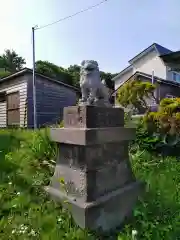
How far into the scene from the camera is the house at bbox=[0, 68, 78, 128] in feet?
41.2

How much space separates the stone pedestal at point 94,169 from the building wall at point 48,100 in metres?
9.87

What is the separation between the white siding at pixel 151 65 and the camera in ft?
71.7

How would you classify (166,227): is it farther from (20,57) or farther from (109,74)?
(20,57)

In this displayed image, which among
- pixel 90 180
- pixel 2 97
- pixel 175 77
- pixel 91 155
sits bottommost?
pixel 90 180

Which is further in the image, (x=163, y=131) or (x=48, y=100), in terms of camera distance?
(x=48, y=100)

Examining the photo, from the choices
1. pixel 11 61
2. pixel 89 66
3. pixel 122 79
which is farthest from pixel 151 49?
pixel 11 61

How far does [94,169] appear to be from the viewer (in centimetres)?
249

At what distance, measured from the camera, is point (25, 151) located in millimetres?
4254

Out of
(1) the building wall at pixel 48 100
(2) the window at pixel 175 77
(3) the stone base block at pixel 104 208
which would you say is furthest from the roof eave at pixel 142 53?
(3) the stone base block at pixel 104 208

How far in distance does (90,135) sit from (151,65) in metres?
21.8

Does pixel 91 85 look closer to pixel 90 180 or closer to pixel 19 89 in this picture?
pixel 90 180

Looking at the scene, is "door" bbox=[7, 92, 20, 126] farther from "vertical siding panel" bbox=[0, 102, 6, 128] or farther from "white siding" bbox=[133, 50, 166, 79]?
"white siding" bbox=[133, 50, 166, 79]

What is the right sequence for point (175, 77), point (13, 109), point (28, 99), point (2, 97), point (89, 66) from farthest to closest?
point (175, 77) → point (2, 97) → point (13, 109) → point (28, 99) → point (89, 66)

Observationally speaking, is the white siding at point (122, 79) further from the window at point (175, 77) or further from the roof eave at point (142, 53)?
the window at point (175, 77)
